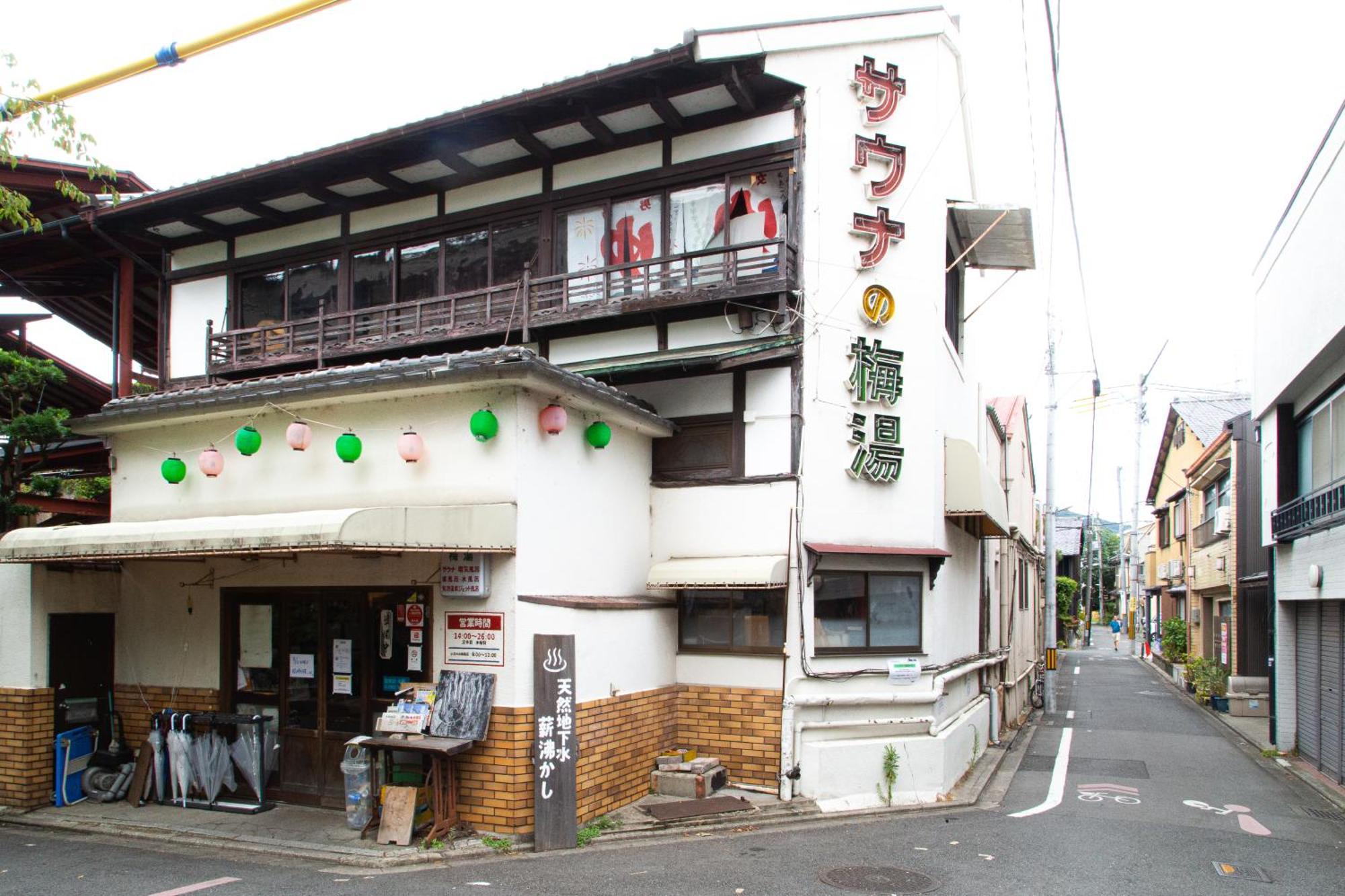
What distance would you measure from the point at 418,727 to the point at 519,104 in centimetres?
819

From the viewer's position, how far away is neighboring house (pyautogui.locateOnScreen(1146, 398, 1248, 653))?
1394 inches

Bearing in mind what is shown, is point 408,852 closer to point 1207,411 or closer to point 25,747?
point 25,747

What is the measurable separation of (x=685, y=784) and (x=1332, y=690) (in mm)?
10324

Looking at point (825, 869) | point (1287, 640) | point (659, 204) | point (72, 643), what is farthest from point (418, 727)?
point (1287, 640)

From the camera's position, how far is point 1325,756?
14.8m

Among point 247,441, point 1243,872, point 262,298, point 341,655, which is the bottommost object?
point 1243,872

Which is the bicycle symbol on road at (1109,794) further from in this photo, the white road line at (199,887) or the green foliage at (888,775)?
the white road line at (199,887)

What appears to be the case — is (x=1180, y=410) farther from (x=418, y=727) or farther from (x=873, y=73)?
(x=418, y=727)

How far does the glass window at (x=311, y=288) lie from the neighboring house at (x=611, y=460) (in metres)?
0.71

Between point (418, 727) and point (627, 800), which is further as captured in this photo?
point (627, 800)

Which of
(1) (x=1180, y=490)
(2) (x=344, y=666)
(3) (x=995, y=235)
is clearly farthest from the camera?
(1) (x=1180, y=490)

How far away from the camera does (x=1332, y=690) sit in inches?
567

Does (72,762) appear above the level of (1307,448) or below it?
below

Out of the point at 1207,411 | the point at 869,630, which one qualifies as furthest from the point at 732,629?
the point at 1207,411
